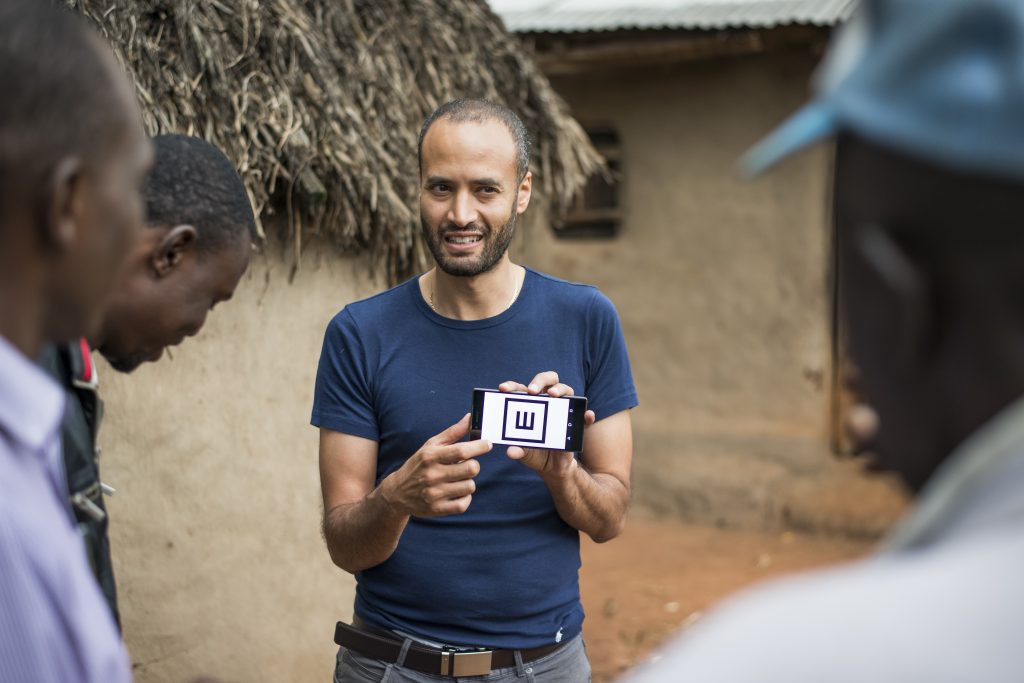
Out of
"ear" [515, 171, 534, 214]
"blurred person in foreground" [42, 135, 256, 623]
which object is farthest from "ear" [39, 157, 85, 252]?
"ear" [515, 171, 534, 214]

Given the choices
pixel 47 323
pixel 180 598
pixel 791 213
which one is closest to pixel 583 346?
pixel 47 323

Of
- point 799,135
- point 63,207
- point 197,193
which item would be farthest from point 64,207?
point 197,193

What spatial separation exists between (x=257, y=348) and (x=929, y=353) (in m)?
3.81

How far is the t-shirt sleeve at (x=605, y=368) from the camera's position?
2664 mm

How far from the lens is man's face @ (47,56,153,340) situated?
112cm

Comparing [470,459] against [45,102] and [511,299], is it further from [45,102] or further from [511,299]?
[45,102]

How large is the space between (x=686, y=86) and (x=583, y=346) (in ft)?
20.6

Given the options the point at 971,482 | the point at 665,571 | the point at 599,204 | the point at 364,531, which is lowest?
the point at 665,571

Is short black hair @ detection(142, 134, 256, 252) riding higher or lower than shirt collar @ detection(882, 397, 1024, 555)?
higher

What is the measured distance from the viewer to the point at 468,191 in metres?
2.79

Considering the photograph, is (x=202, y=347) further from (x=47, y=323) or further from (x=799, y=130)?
(x=799, y=130)

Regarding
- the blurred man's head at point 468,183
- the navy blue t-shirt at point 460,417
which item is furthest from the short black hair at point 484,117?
the navy blue t-shirt at point 460,417

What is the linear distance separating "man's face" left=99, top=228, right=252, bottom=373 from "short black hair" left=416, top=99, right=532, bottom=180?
854mm

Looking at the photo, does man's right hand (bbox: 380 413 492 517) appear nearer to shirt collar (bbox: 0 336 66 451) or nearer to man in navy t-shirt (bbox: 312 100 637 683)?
man in navy t-shirt (bbox: 312 100 637 683)
